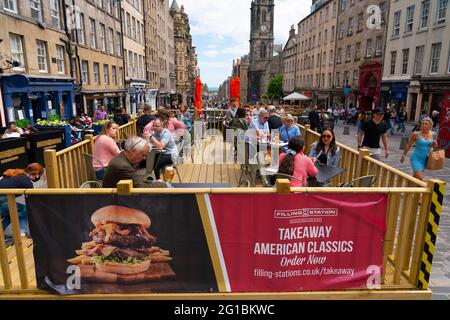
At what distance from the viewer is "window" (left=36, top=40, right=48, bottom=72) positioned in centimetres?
1807

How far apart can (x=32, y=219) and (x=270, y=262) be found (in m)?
2.65

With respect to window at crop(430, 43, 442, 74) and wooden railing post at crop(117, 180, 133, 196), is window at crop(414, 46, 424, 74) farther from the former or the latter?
wooden railing post at crop(117, 180, 133, 196)

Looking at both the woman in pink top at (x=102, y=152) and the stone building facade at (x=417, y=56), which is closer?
the woman in pink top at (x=102, y=152)

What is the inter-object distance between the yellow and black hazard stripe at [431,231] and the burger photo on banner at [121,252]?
9.56 feet

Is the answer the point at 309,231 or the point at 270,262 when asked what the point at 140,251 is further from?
the point at 309,231

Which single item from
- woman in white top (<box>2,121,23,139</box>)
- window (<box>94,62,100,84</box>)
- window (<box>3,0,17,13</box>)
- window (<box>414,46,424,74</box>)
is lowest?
woman in white top (<box>2,121,23,139</box>)

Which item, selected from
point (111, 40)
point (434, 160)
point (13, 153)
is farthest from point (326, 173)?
point (111, 40)

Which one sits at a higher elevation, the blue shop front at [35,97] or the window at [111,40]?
the window at [111,40]

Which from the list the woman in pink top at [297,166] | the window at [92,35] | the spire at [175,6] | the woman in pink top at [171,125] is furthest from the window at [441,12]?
the spire at [175,6]

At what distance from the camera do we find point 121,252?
11.3 ft

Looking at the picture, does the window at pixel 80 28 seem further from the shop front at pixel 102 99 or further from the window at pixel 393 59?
the window at pixel 393 59

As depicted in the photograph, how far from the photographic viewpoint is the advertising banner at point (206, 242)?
331cm

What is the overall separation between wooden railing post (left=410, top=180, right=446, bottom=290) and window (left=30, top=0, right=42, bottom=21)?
20.8m

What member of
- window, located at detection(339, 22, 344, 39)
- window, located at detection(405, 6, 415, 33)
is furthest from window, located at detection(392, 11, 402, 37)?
window, located at detection(339, 22, 344, 39)
